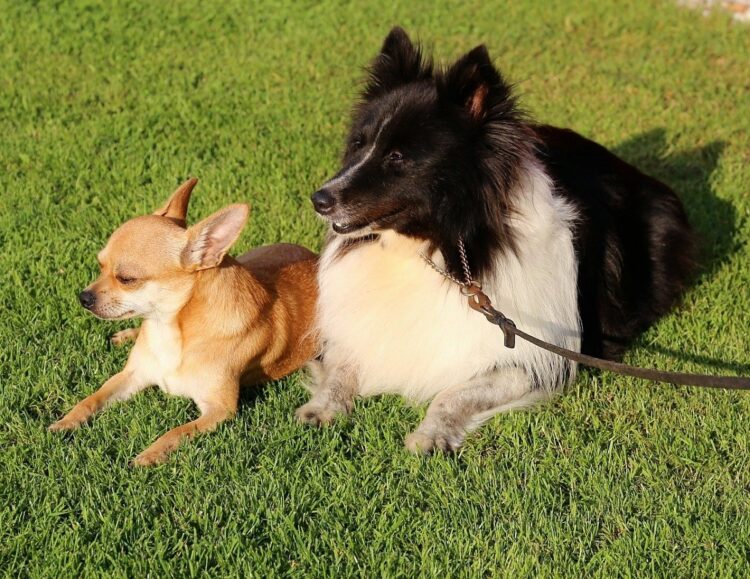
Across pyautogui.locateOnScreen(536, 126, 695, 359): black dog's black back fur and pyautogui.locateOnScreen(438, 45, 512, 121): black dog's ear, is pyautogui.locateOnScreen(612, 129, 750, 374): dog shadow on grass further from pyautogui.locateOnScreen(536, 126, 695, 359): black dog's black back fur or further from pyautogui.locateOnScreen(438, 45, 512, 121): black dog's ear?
pyautogui.locateOnScreen(438, 45, 512, 121): black dog's ear

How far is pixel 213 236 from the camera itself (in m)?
3.78

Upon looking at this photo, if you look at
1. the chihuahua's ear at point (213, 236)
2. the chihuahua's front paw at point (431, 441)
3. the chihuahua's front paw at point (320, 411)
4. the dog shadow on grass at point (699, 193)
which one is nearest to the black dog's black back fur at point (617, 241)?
the dog shadow on grass at point (699, 193)

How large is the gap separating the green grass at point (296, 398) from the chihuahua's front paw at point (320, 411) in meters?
0.07

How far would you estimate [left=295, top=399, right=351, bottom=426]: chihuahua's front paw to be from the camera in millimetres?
3881

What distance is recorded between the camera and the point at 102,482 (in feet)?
11.1

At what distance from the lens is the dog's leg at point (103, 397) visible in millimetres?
3709

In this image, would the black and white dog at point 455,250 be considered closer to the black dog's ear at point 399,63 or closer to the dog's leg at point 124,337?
the black dog's ear at point 399,63

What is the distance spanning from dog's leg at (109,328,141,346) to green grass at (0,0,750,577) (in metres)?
0.07

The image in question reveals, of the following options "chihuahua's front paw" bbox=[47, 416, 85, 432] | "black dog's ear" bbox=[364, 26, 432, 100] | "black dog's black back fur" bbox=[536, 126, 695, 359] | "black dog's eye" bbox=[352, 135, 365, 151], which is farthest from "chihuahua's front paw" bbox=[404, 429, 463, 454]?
"black dog's ear" bbox=[364, 26, 432, 100]

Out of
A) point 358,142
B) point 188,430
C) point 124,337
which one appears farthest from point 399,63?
point 124,337

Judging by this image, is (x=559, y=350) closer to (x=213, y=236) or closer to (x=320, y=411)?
(x=320, y=411)

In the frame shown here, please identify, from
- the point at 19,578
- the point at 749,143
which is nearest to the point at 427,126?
the point at 19,578

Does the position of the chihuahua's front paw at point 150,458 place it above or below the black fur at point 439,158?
below

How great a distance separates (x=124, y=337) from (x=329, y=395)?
1.16m
